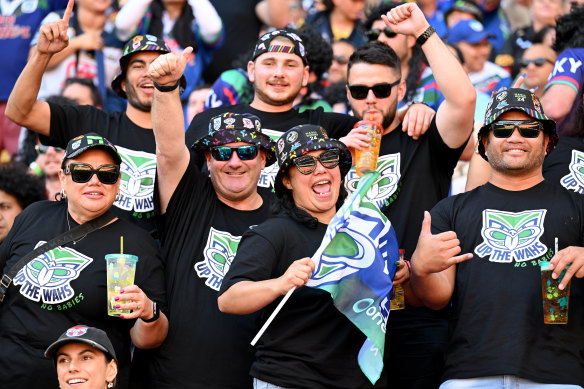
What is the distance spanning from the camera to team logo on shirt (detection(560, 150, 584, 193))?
20.0 feet

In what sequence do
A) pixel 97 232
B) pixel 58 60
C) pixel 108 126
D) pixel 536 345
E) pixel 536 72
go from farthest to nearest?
pixel 58 60
pixel 536 72
pixel 108 126
pixel 97 232
pixel 536 345

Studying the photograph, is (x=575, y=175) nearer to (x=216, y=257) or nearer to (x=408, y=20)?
(x=408, y=20)

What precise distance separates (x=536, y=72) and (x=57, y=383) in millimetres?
5399

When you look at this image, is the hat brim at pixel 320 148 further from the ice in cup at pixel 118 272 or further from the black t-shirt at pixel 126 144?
the black t-shirt at pixel 126 144

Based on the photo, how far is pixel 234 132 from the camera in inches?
235

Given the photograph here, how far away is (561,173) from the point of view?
620 centimetres

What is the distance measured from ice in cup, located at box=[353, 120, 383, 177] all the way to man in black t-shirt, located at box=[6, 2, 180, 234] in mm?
1418

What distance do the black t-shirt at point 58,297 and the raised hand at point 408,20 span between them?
208 cm

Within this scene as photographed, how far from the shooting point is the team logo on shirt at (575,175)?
610cm

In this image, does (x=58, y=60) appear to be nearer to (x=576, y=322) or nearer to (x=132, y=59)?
(x=132, y=59)

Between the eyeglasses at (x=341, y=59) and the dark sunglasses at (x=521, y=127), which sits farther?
the eyeglasses at (x=341, y=59)

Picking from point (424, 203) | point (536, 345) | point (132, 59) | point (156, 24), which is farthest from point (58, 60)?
point (536, 345)

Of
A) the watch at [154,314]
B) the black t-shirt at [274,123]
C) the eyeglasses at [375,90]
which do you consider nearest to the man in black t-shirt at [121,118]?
the black t-shirt at [274,123]

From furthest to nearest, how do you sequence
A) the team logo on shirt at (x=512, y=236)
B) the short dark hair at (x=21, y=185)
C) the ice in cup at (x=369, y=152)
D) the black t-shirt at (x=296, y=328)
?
1. the short dark hair at (x=21, y=185)
2. the ice in cup at (x=369, y=152)
3. the team logo on shirt at (x=512, y=236)
4. the black t-shirt at (x=296, y=328)
